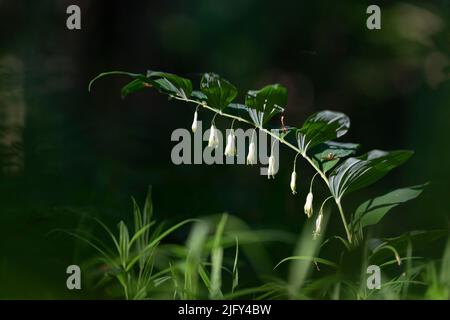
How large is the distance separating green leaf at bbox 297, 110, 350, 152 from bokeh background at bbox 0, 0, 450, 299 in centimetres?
31

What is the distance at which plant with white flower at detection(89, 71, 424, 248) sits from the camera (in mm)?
977

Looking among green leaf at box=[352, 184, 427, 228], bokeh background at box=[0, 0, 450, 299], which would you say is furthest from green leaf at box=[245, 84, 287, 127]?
bokeh background at box=[0, 0, 450, 299]

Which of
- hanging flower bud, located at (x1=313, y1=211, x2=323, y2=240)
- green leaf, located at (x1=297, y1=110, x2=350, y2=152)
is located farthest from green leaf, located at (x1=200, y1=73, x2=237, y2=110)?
hanging flower bud, located at (x1=313, y1=211, x2=323, y2=240)

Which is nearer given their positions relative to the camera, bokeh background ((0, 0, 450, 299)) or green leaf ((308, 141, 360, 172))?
green leaf ((308, 141, 360, 172))

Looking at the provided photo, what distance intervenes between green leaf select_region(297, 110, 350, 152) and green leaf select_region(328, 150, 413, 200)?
0.18ft

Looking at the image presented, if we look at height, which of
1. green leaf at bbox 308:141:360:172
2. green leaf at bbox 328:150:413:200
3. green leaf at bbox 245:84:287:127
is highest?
green leaf at bbox 245:84:287:127

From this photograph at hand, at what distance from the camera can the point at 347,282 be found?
992mm

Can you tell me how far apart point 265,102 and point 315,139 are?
0.11m

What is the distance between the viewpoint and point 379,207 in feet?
3.39

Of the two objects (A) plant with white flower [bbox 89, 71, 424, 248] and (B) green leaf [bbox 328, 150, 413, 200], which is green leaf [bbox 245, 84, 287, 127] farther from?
(B) green leaf [bbox 328, 150, 413, 200]

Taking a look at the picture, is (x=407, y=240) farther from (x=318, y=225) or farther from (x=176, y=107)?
(x=176, y=107)

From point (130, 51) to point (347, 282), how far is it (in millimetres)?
1428

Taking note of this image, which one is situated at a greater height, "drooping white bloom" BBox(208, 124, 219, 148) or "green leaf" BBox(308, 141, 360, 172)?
"drooping white bloom" BBox(208, 124, 219, 148)
